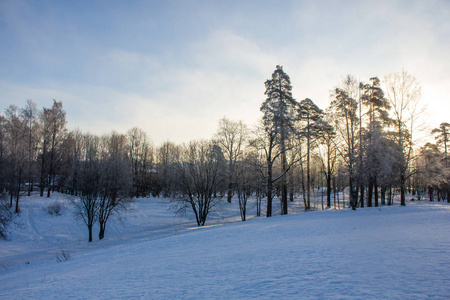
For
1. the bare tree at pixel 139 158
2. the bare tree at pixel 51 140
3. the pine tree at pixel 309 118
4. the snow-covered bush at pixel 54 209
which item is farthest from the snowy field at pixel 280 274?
the bare tree at pixel 139 158

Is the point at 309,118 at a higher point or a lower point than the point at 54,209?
higher

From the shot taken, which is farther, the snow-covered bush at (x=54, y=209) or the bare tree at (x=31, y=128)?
the bare tree at (x=31, y=128)

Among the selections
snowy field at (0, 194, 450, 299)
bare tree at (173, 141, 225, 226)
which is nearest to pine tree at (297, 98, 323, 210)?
bare tree at (173, 141, 225, 226)

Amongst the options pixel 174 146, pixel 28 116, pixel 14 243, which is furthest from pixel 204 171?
pixel 174 146

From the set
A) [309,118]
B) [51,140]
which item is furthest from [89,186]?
[309,118]

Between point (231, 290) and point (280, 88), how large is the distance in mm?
23439

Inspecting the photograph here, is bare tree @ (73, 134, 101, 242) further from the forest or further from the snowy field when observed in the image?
the snowy field

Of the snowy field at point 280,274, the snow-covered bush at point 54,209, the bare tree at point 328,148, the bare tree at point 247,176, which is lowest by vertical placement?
the snow-covered bush at point 54,209

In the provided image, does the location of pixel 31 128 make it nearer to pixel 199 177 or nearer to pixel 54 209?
pixel 54 209

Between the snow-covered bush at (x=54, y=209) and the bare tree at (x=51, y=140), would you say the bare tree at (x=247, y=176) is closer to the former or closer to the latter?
the snow-covered bush at (x=54, y=209)

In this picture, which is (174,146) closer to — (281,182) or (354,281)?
(281,182)

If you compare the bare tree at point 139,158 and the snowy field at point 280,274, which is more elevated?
the bare tree at point 139,158

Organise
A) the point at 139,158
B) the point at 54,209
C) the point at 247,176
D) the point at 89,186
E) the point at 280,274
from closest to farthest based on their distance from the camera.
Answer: the point at 280,274 < the point at 89,186 < the point at 54,209 < the point at 247,176 < the point at 139,158

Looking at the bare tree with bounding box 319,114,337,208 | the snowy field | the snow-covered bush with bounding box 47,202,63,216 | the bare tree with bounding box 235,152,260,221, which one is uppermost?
the bare tree with bounding box 319,114,337,208
